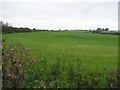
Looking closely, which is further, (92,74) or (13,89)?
(92,74)

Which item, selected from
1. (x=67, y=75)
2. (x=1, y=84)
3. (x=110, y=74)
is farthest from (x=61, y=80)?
(x=1, y=84)

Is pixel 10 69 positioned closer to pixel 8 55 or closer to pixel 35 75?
pixel 8 55

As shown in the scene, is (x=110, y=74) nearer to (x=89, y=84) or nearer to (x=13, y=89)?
(x=89, y=84)

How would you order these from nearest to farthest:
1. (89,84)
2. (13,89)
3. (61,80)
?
1. (13,89)
2. (89,84)
3. (61,80)

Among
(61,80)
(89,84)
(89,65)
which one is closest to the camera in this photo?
(89,84)

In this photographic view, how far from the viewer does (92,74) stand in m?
18.9

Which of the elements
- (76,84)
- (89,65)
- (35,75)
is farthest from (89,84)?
(89,65)

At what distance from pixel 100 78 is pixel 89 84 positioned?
68.0 inches

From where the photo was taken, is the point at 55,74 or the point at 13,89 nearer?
the point at 13,89

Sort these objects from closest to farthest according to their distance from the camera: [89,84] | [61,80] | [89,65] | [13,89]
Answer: [13,89], [89,84], [61,80], [89,65]

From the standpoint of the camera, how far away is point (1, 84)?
614 inches

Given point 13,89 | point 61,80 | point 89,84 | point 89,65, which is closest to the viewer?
point 13,89

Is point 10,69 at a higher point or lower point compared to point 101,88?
higher

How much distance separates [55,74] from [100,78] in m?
2.45
